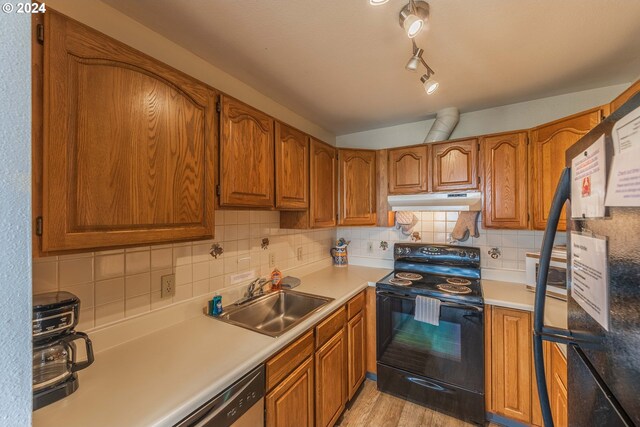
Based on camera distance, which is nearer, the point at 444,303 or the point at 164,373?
the point at 164,373

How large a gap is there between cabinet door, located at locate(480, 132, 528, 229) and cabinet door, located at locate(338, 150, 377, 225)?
897 millimetres

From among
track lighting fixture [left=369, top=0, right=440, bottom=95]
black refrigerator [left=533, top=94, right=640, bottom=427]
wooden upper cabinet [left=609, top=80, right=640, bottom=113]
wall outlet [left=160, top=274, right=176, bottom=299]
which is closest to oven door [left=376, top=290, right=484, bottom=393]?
black refrigerator [left=533, top=94, right=640, bottom=427]

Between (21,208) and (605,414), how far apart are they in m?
1.15

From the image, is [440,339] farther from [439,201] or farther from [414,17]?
[414,17]

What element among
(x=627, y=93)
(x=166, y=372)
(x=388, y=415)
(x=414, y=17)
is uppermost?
(x=414, y=17)

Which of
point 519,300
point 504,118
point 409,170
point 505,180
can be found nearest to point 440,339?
point 519,300

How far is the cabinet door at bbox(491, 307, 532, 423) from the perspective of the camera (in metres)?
1.63

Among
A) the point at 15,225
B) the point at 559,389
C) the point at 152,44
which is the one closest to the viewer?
the point at 15,225

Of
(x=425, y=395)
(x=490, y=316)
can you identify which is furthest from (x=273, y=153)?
(x=425, y=395)

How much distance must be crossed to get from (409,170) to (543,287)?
1657 millimetres

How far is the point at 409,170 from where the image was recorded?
7.46 feet

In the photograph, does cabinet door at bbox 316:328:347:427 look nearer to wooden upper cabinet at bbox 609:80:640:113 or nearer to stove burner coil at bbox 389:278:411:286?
stove burner coil at bbox 389:278:411:286

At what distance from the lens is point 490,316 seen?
173 centimetres

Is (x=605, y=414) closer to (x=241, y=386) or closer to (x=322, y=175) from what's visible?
(x=241, y=386)
